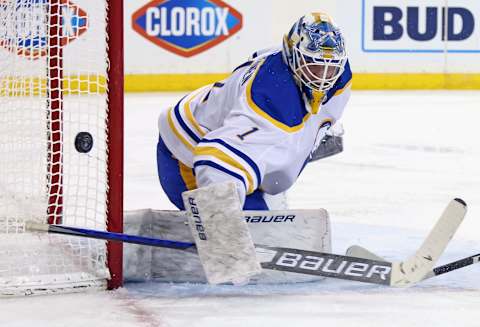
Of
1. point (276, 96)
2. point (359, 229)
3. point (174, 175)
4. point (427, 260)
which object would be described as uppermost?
point (276, 96)

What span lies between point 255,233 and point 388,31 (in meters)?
5.79

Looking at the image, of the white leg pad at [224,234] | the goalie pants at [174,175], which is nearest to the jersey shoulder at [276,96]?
the white leg pad at [224,234]

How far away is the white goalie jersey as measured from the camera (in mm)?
2572

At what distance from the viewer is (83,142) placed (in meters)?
2.72

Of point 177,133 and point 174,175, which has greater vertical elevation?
point 177,133

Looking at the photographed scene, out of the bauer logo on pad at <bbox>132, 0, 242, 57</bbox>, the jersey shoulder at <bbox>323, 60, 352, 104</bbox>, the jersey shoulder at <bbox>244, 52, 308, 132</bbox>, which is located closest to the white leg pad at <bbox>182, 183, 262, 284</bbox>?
the jersey shoulder at <bbox>244, 52, 308, 132</bbox>

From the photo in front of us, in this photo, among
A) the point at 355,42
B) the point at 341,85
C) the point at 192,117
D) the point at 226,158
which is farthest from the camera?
the point at 355,42

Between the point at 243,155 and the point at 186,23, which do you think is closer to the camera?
the point at 243,155

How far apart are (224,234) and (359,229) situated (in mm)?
1220

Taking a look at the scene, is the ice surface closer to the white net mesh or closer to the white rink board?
Result: the white net mesh

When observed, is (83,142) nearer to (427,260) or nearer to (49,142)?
(49,142)

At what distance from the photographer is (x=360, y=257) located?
2.76 m

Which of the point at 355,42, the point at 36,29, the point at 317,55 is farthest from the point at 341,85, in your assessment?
the point at 355,42

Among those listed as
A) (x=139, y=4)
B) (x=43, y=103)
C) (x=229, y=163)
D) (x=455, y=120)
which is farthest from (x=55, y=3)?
(x=139, y=4)
